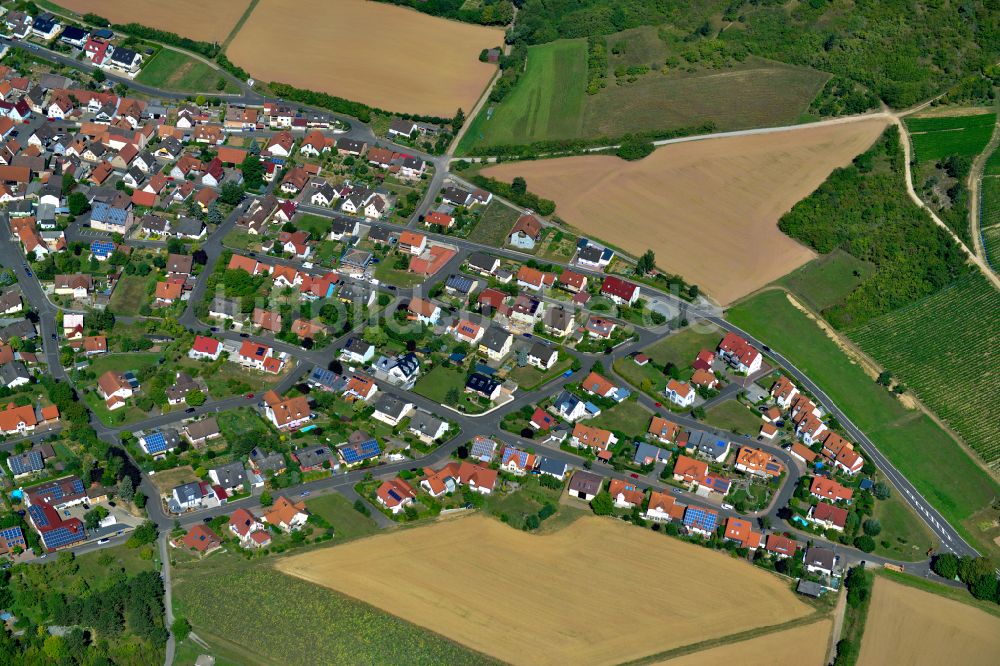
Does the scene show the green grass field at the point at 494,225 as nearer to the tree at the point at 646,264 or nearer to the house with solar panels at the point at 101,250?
the tree at the point at 646,264

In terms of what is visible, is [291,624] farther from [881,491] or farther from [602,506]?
[881,491]

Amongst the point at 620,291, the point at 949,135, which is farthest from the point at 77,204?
the point at 949,135

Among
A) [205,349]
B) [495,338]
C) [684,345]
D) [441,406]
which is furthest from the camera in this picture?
[684,345]

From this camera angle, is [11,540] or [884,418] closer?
[11,540]

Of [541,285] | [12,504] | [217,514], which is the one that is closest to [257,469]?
[217,514]

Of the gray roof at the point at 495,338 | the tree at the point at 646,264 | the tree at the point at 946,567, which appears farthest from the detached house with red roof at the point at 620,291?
the tree at the point at 946,567

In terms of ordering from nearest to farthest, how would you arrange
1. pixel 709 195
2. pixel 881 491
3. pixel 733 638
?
1. pixel 733 638
2. pixel 881 491
3. pixel 709 195

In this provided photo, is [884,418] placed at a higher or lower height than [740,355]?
lower
